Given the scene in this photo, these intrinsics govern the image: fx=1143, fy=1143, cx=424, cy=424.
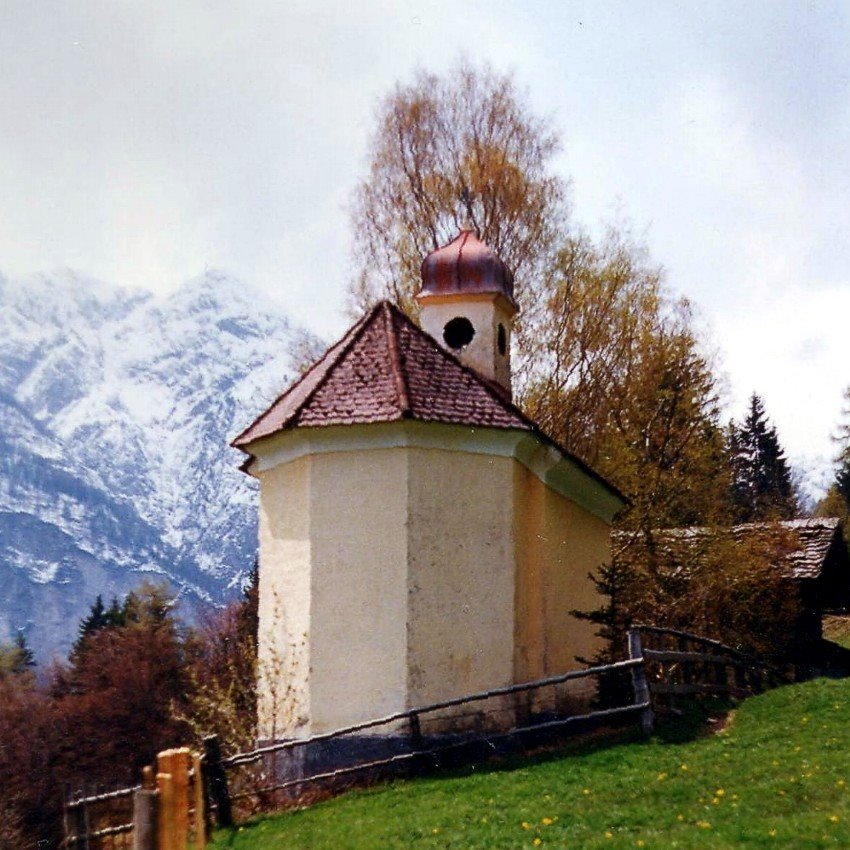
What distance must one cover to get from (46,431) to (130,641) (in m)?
165

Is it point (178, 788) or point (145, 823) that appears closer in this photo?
point (145, 823)

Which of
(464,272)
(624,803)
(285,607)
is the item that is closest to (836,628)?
(464,272)

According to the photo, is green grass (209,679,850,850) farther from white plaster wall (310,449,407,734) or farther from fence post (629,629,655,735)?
white plaster wall (310,449,407,734)

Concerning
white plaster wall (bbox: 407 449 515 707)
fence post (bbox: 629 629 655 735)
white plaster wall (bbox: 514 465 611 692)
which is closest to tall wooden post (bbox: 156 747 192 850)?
white plaster wall (bbox: 407 449 515 707)

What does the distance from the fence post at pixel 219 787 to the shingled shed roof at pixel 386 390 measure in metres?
4.27

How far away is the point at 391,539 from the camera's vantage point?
1447 centimetres

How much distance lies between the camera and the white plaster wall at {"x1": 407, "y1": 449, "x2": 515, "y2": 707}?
567 inches

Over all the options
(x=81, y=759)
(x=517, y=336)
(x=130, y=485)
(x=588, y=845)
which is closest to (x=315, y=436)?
(x=588, y=845)

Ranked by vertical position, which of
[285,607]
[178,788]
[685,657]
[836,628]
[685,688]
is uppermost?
[836,628]

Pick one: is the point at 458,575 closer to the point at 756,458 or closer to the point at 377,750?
the point at 377,750

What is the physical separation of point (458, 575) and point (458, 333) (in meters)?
6.66

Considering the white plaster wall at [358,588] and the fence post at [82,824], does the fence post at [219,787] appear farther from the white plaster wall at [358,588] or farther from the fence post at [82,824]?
the white plaster wall at [358,588]

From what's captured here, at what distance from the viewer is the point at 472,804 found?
36.7 feet

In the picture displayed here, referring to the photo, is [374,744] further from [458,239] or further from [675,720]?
[458,239]
